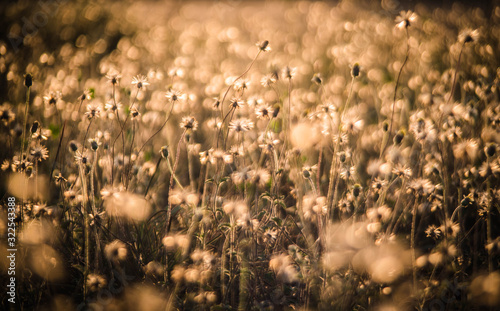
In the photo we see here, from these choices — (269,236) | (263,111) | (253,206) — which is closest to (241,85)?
(263,111)

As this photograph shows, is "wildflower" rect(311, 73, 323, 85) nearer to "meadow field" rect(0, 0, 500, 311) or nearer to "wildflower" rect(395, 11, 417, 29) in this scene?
"meadow field" rect(0, 0, 500, 311)

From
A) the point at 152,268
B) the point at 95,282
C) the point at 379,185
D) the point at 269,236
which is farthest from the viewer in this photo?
the point at 379,185

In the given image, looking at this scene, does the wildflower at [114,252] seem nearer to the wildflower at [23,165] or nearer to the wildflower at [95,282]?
the wildflower at [95,282]

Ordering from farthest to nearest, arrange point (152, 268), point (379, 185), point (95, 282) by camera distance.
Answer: point (379, 185) → point (152, 268) → point (95, 282)

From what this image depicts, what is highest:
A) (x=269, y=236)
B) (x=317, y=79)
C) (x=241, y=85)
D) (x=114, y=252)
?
(x=317, y=79)

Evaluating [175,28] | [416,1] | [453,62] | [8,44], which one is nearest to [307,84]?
[453,62]

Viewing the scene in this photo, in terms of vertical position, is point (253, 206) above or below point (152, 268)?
above

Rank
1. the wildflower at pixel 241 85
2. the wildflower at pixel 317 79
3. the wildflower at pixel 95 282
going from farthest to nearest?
the wildflower at pixel 317 79, the wildflower at pixel 241 85, the wildflower at pixel 95 282

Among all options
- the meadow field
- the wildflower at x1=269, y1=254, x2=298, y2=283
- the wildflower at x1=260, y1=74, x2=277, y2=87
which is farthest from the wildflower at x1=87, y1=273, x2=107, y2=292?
the wildflower at x1=260, y1=74, x2=277, y2=87

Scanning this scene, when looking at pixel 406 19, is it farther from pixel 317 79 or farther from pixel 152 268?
pixel 152 268

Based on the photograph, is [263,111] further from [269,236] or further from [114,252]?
[114,252]

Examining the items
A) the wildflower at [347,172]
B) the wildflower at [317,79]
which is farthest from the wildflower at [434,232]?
the wildflower at [317,79]

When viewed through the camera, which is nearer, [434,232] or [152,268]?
[152,268]

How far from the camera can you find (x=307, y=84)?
4.17 m
